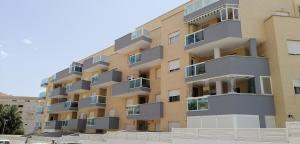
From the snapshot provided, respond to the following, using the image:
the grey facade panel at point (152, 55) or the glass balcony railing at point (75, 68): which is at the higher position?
the glass balcony railing at point (75, 68)

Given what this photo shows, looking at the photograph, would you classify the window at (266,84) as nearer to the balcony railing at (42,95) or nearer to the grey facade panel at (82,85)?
the grey facade panel at (82,85)

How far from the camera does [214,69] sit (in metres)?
21.5

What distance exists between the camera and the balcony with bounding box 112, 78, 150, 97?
2981cm

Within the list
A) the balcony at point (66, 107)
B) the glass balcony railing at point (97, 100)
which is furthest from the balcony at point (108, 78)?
the balcony at point (66, 107)

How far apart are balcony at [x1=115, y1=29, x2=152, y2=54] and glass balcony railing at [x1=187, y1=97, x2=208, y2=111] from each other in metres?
10.8

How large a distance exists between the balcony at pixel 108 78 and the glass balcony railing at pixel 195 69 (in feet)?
42.9

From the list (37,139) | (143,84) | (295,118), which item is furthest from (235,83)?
(37,139)

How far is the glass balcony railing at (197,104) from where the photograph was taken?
2167 centimetres

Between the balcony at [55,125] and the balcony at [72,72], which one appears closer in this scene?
the balcony at [72,72]

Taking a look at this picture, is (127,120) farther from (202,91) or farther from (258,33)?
(258,33)

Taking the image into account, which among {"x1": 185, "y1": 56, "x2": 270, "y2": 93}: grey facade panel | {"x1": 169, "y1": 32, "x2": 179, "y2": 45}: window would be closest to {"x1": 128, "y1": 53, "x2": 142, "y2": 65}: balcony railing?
{"x1": 169, "y1": 32, "x2": 179, "y2": 45}: window

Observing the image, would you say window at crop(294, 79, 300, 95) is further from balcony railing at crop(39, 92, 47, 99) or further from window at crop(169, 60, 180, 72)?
balcony railing at crop(39, 92, 47, 99)

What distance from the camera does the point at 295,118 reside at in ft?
62.4

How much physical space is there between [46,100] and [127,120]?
30.6 meters
